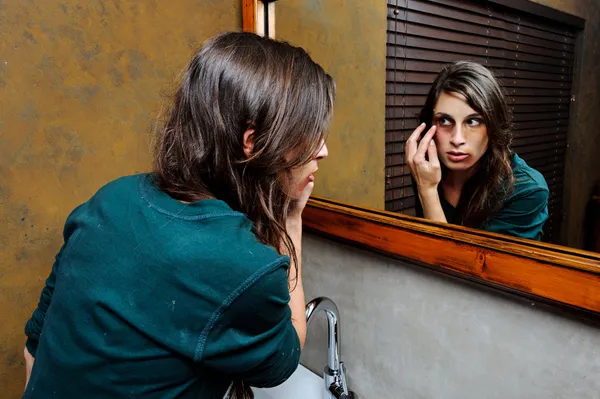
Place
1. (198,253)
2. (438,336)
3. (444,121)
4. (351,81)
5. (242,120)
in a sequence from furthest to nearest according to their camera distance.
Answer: (351,81), (438,336), (444,121), (242,120), (198,253)

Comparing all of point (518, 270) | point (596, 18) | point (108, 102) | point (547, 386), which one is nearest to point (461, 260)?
point (518, 270)

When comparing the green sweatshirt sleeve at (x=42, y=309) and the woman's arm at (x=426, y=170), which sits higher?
the woman's arm at (x=426, y=170)

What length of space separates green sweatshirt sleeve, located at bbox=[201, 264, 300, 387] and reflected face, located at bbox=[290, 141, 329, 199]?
212 millimetres

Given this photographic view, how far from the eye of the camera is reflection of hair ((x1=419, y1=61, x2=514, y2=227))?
67 cm

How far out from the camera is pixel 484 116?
0.67 meters

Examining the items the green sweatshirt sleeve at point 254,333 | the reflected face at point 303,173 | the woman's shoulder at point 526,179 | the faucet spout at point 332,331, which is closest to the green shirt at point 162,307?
the green sweatshirt sleeve at point 254,333

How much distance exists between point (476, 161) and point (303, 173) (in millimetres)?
299

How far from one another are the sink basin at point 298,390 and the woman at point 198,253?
413mm

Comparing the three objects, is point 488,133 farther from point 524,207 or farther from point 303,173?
point 303,173

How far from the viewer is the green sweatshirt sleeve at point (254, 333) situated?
1.74 ft

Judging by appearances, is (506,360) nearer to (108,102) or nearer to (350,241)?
(350,241)

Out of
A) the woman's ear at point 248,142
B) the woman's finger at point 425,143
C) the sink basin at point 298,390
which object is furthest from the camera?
the sink basin at point 298,390

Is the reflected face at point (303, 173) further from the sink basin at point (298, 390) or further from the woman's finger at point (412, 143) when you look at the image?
the sink basin at point (298, 390)

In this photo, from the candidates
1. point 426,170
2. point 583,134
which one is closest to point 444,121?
point 426,170
